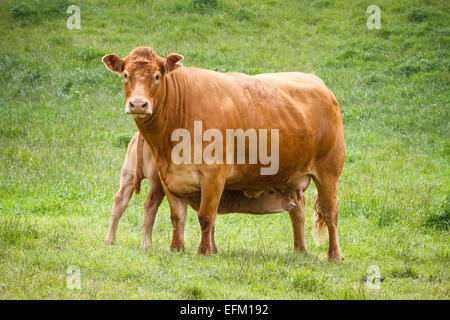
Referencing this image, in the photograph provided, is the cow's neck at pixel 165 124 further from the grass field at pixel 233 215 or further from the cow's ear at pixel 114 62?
the grass field at pixel 233 215

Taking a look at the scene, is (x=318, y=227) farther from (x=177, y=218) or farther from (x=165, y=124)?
(x=165, y=124)

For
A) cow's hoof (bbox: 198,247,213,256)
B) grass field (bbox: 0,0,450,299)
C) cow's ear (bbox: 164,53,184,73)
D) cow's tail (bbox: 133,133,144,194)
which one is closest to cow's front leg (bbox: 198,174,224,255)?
cow's hoof (bbox: 198,247,213,256)

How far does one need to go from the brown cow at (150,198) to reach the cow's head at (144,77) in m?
1.01

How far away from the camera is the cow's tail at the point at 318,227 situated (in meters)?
8.91

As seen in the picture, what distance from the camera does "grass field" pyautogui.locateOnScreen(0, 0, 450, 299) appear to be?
6.55 m

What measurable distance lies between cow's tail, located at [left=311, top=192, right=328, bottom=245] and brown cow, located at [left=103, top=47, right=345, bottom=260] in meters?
0.25

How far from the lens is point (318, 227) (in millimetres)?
8961

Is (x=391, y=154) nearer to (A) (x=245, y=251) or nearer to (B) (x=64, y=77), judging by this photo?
(A) (x=245, y=251)

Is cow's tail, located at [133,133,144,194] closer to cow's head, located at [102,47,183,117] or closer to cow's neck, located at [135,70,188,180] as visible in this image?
cow's neck, located at [135,70,188,180]

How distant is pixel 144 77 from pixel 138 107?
0.47 metres

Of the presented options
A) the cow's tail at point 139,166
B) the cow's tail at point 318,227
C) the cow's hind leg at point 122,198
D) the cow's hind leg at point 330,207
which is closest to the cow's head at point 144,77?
the cow's tail at point 139,166

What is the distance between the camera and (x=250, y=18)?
23031 mm

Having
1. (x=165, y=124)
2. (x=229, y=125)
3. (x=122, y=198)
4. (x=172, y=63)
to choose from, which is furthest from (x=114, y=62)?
(x=122, y=198)
